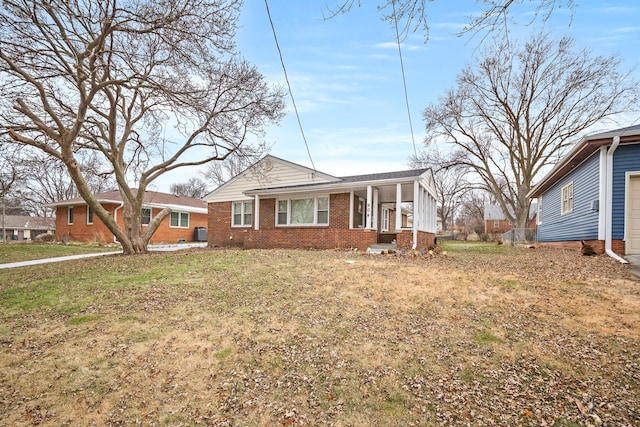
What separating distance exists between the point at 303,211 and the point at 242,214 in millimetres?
4427

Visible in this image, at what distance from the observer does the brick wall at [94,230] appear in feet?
69.9

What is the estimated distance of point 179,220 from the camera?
25.0m

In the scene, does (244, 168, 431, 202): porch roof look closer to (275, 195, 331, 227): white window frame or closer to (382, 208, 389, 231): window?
(275, 195, 331, 227): white window frame

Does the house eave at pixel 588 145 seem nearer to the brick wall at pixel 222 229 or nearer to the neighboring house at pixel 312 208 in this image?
the neighboring house at pixel 312 208

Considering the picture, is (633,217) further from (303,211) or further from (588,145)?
(303,211)

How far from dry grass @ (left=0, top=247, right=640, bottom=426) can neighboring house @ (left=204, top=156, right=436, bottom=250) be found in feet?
21.0

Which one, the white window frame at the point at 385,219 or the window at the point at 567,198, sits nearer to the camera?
the window at the point at 567,198

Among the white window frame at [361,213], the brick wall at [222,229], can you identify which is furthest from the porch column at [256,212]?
the white window frame at [361,213]

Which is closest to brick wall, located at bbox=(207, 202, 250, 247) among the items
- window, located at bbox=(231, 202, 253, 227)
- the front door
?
window, located at bbox=(231, 202, 253, 227)

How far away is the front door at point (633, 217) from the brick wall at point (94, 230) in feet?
80.2

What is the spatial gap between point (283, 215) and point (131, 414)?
13.1 meters

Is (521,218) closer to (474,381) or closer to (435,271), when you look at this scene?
(435,271)

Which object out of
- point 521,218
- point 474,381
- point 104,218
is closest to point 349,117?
point 104,218

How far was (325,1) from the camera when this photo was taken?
335 centimetres
